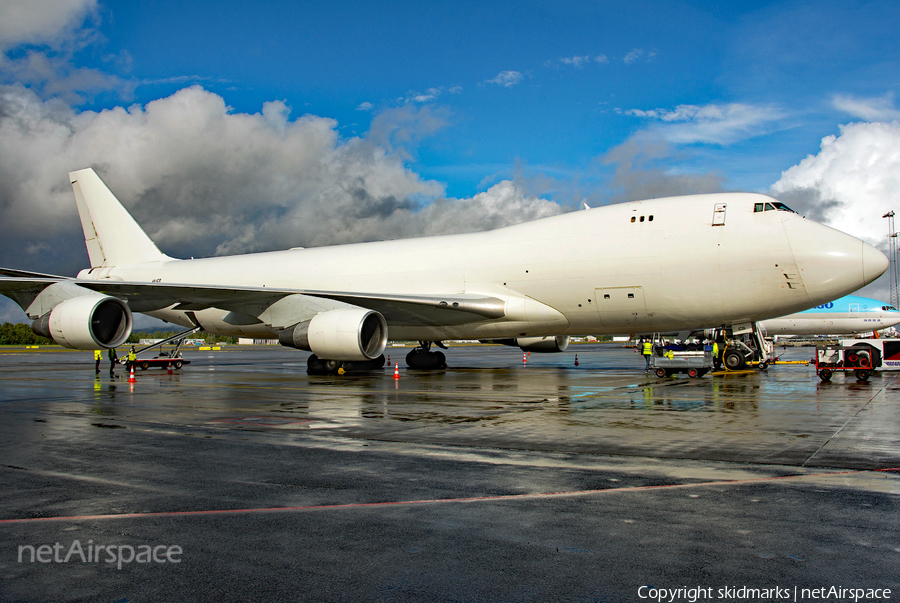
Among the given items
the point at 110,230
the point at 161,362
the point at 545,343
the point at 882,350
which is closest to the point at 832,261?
the point at 882,350

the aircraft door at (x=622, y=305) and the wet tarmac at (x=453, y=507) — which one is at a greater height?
the aircraft door at (x=622, y=305)

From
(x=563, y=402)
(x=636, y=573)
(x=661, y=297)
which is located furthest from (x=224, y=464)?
(x=661, y=297)

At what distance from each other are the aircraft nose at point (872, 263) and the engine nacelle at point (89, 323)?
721 inches

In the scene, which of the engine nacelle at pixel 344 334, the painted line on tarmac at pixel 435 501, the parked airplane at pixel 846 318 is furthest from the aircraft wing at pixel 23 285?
the parked airplane at pixel 846 318

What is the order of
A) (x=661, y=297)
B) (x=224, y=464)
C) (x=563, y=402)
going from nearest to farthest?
(x=224, y=464) < (x=563, y=402) < (x=661, y=297)

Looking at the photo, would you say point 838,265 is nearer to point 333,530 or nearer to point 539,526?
point 539,526

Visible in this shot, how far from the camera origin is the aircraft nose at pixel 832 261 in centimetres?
1414

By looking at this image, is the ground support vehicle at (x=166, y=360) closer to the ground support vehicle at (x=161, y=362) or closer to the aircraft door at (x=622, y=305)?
the ground support vehicle at (x=161, y=362)

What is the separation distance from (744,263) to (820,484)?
1088cm

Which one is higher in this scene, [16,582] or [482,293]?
[482,293]

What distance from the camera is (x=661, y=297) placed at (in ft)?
51.9

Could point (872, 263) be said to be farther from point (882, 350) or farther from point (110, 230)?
point (110, 230)

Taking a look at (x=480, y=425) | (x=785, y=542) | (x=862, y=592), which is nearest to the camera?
(x=862, y=592)

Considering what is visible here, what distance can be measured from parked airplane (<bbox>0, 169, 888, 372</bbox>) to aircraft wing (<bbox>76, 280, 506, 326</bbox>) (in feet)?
0.18
